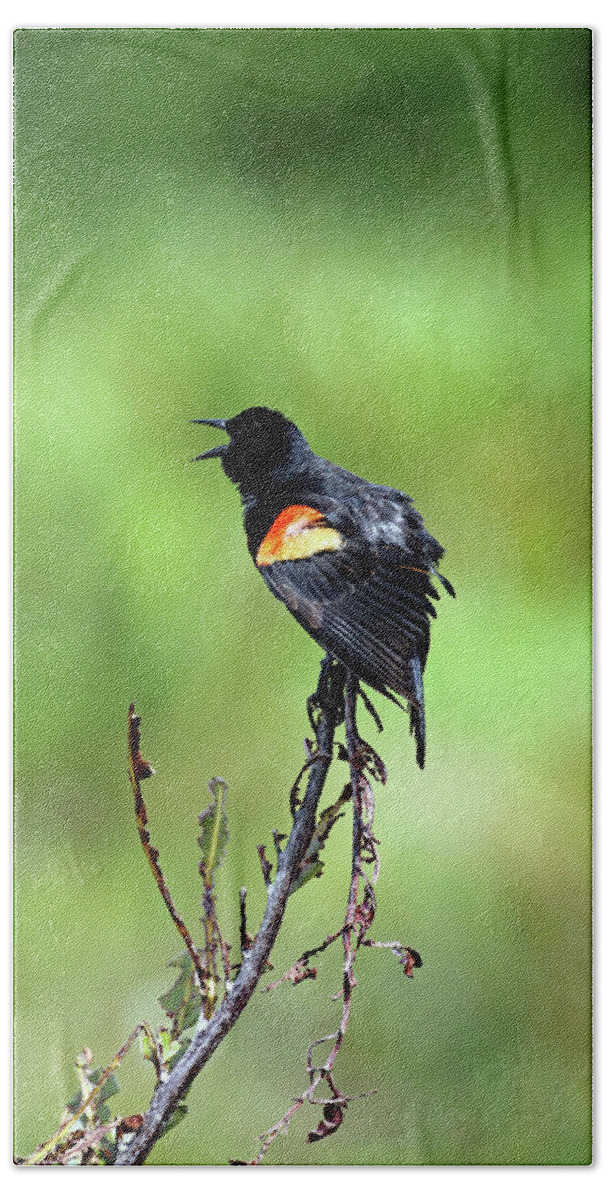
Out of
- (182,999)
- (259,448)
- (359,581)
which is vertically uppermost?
(259,448)

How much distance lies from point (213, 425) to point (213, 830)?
0.61 metres

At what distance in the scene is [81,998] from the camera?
1.33 m

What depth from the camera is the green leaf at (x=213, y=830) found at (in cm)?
132

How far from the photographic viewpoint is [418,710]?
4.37 ft

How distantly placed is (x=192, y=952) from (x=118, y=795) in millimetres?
257

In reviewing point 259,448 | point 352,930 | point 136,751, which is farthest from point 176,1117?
point 259,448

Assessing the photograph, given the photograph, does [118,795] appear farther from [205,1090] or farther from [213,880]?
[205,1090]

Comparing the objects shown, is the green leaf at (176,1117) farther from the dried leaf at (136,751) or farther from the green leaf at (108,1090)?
the dried leaf at (136,751)

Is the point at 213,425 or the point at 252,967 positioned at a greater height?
the point at 213,425

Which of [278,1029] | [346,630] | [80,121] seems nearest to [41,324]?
[80,121]

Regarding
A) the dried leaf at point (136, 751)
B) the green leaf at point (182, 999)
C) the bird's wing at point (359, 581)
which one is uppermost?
the bird's wing at point (359, 581)

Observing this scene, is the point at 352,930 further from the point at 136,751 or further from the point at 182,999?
the point at 136,751

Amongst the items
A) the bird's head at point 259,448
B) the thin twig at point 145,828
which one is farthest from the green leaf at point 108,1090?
the bird's head at point 259,448

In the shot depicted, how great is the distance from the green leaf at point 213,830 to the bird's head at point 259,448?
0.46m
